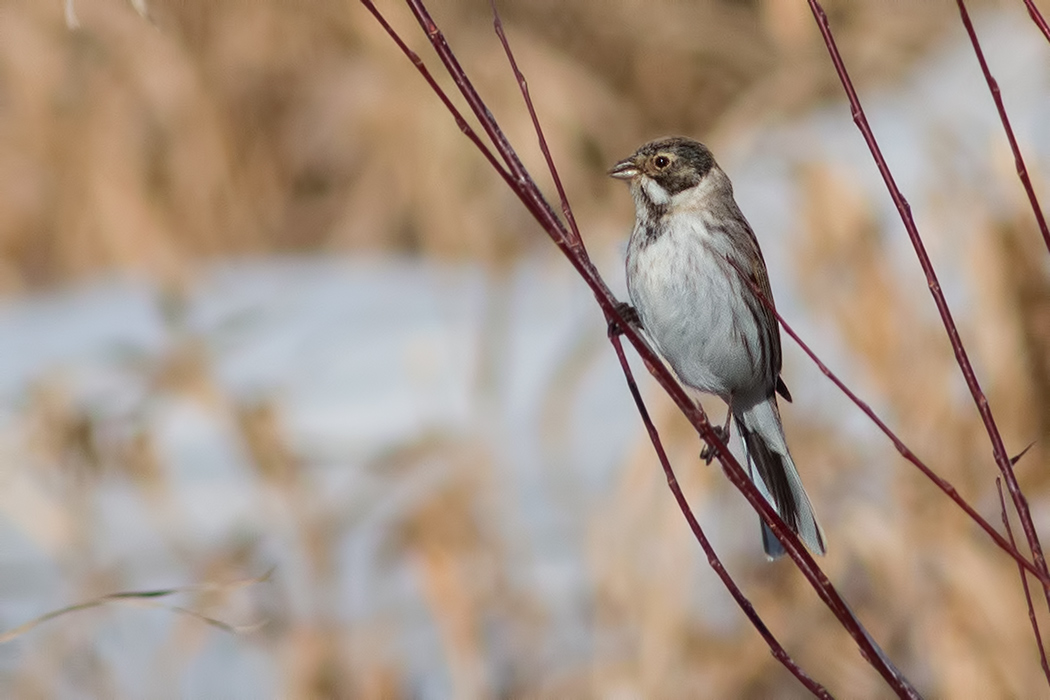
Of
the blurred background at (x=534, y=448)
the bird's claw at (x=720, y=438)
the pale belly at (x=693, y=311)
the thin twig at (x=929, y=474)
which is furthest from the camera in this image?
the blurred background at (x=534, y=448)

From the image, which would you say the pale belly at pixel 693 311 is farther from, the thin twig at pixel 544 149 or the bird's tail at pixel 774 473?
the thin twig at pixel 544 149

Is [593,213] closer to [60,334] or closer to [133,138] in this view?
[60,334]

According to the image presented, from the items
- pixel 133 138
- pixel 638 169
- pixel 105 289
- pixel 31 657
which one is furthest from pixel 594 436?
pixel 133 138

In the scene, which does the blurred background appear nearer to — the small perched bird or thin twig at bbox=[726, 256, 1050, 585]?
the small perched bird

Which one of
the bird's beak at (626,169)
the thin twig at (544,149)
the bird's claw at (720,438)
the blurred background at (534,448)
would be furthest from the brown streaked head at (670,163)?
the blurred background at (534,448)

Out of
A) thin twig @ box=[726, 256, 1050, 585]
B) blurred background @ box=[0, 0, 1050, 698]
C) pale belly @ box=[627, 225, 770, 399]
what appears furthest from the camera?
blurred background @ box=[0, 0, 1050, 698]

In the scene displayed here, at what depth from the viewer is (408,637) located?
2877 mm

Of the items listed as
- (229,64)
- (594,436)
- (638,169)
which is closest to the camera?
(638,169)

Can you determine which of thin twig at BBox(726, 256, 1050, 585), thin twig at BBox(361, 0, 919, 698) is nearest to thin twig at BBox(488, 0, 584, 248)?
thin twig at BBox(361, 0, 919, 698)

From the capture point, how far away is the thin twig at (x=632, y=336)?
0.97 metres

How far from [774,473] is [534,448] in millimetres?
1411

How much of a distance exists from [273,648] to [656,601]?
816mm

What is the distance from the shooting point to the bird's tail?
151 centimetres

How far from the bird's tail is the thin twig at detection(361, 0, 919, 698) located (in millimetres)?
365
